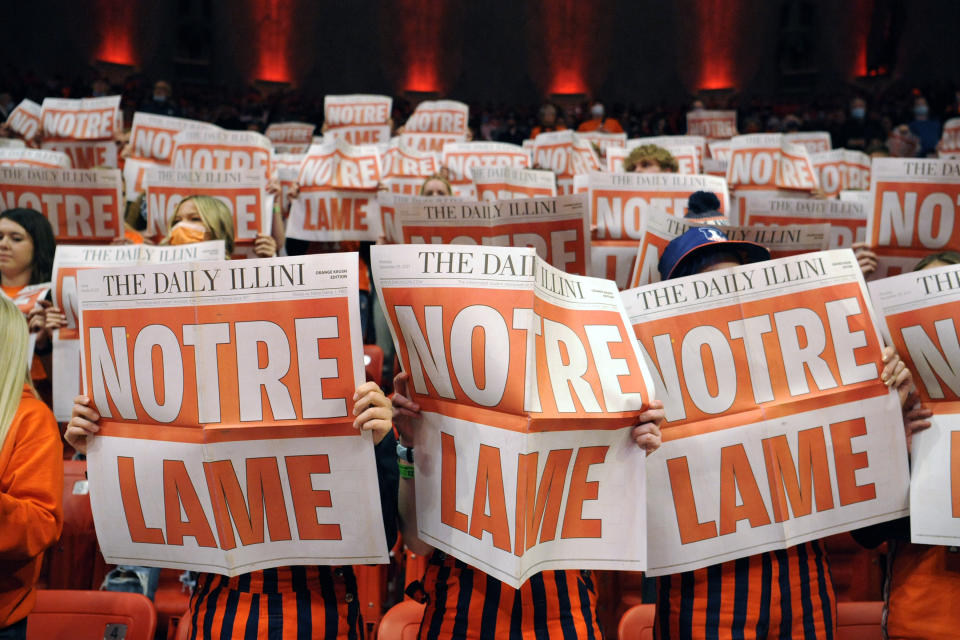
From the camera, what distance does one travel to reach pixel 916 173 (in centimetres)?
359

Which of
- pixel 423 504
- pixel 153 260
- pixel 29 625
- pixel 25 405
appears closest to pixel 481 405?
pixel 423 504

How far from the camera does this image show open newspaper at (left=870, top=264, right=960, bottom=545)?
2.00 meters

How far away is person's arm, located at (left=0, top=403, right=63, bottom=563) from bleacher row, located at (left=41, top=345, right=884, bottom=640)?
0.37 meters

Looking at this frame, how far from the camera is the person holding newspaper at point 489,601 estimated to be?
1901 mm

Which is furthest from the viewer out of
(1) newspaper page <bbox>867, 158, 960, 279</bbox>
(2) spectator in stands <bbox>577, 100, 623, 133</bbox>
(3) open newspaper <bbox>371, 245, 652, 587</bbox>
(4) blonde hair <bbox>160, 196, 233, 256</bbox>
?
(2) spectator in stands <bbox>577, 100, 623, 133</bbox>

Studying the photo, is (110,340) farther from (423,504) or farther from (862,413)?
(862,413)

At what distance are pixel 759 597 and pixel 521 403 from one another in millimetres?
Result: 774

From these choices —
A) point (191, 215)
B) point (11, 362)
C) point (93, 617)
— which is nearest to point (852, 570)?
point (93, 617)

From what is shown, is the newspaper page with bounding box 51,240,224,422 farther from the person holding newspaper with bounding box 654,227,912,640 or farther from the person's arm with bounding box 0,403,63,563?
the person holding newspaper with bounding box 654,227,912,640

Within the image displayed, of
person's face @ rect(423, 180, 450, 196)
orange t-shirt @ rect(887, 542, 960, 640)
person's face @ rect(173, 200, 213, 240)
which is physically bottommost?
orange t-shirt @ rect(887, 542, 960, 640)

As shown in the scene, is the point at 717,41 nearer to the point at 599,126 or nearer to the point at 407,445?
the point at 599,126

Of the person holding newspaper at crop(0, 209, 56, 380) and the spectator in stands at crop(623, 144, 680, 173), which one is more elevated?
the spectator in stands at crop(623, 144, 680, 173)

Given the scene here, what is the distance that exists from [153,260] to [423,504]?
76.8 inches

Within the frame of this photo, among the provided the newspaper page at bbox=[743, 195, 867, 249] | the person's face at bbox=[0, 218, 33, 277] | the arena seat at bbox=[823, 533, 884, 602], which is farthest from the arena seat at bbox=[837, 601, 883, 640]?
the person's face at bbox=[0, 218, 33, 277]
